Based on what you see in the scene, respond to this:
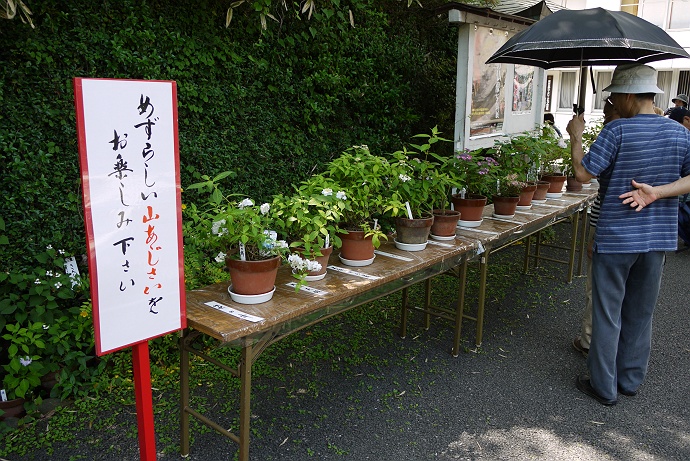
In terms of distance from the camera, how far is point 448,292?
17.6 ft

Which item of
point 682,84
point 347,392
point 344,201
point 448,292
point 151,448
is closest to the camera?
point 151,448

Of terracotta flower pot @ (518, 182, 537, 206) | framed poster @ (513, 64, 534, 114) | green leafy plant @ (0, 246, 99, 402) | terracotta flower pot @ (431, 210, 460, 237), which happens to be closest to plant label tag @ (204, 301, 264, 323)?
green leafy plant @ (0, 246, 99, 402)

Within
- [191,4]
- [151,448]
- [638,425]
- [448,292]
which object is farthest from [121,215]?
[448,292]

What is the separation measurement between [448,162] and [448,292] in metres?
1.76

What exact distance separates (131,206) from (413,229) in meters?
1.83

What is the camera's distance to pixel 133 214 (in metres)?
2.07

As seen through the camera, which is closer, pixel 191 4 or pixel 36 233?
pixel 36 233

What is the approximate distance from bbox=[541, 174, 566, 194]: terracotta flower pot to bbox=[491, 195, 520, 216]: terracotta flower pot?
1181 millimetres

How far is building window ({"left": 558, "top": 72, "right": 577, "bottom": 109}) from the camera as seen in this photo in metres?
20.5

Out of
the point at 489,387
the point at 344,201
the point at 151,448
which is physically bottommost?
the point at 489,387

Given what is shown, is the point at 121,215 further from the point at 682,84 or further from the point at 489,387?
the point at 682,84

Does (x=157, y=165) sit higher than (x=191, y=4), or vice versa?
(x=191, y=4)

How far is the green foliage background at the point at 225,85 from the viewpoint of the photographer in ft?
10.8

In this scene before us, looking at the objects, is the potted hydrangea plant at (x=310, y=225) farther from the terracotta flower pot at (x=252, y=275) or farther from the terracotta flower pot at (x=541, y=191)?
the terracotta flower pot at (x=541, y=191)
